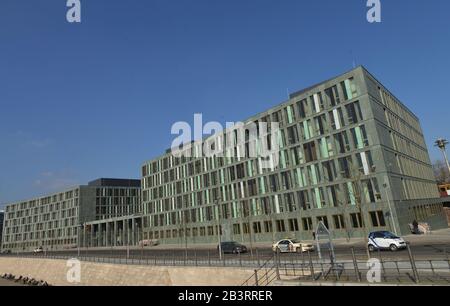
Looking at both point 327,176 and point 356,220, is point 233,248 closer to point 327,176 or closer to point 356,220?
point 356,220

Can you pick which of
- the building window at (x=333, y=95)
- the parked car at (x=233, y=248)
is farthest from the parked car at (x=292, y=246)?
the building window at (x=333, y=95)

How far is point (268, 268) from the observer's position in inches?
885

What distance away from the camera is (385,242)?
29203 millimetres

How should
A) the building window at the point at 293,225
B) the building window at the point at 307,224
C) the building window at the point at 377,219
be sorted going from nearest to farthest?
the building window at the point at 377,219, the building window at the point at 307,224, the building window at the point at 293,225

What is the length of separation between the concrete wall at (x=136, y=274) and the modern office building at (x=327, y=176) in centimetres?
1229

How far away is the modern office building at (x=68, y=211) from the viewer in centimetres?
11938

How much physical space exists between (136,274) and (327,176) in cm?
3258

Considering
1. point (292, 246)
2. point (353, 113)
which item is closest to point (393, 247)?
point (292, 246)

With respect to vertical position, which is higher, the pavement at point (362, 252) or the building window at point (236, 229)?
the building window at point (236, 229)

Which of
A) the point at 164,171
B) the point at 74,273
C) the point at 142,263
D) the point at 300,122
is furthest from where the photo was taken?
the point at 164,171

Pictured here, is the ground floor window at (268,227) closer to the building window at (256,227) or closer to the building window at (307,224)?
the building window at (256,227)
